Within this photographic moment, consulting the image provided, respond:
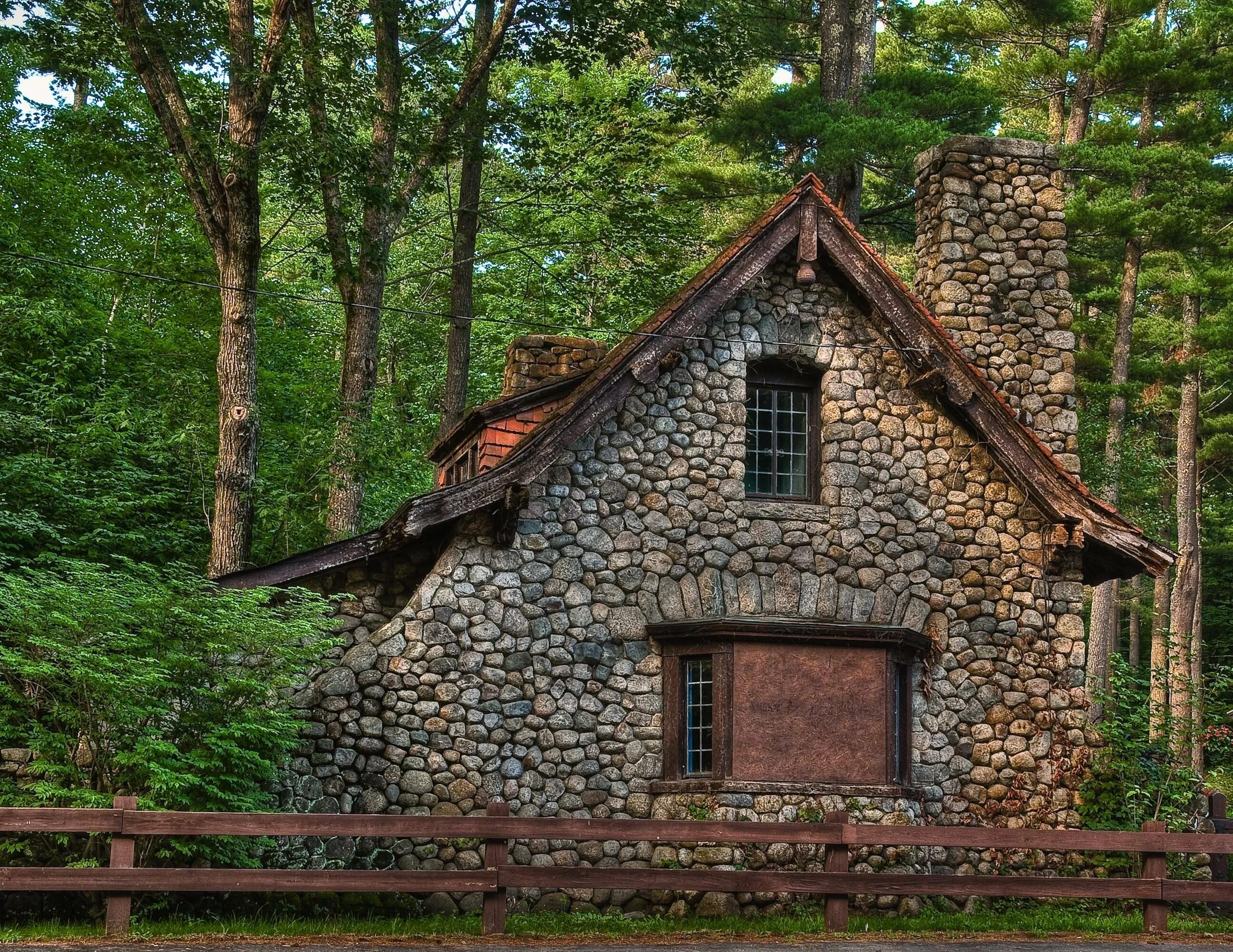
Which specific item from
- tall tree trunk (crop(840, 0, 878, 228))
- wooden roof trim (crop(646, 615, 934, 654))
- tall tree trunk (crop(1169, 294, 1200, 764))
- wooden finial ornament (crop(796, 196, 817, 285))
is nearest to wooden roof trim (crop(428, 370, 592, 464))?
wooden finial ornament (crop(796, 196, 817, 285))

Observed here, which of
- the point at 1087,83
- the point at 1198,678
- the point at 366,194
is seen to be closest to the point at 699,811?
the point at 366,194

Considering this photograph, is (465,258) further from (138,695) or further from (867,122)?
(138,695)

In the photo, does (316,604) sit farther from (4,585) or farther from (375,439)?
(375,439)

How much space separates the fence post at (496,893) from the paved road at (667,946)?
29 centimetres

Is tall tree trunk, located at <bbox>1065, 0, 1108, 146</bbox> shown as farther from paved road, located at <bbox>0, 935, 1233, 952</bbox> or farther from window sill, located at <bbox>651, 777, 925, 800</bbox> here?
paved road, located at <bbox>0, 935, 1233, 952</bbox>

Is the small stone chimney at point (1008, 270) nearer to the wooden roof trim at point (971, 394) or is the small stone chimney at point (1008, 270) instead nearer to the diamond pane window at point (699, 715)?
the wooden roof trim at point (971, 394)

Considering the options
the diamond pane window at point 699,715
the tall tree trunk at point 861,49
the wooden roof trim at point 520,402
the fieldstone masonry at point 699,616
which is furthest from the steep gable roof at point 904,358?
the tall tree trunk at point 861,49

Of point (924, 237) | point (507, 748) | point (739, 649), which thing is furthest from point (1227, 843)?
point (924, 237)

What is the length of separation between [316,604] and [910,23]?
19.1m

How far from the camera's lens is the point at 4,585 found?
13906mm

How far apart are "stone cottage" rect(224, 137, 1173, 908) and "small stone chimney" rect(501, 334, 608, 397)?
834mm

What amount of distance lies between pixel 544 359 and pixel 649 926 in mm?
7532

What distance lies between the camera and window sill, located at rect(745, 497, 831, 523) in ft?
51.9

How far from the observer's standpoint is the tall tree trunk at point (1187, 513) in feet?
100
